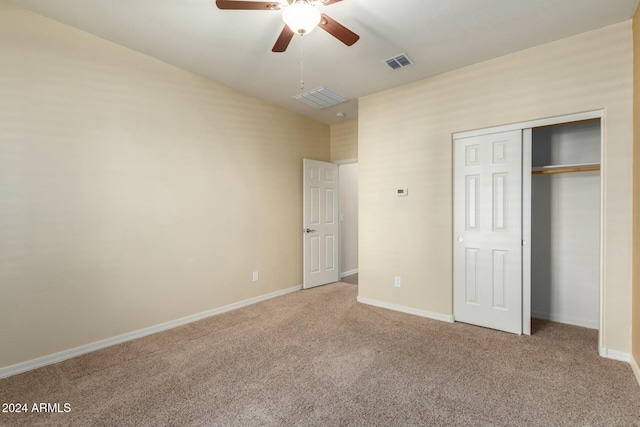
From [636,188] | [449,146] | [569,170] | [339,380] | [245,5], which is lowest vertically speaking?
[339,380]

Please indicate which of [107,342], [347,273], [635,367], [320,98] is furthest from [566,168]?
[107,342]

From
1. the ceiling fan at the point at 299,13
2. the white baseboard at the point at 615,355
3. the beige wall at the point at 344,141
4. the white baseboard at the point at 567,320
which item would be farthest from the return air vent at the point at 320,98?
the white baseboard at the point at 615,355

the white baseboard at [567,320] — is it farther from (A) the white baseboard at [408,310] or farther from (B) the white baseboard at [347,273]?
(B) the white baseboard at [347,273]

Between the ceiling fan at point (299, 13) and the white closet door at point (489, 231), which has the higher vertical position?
the ceiling fan at point (299, 13)

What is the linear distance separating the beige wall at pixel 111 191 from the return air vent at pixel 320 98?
664 millimetres

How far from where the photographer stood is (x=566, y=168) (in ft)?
10.0

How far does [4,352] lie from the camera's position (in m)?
2.25

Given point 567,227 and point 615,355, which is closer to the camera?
point 615,355

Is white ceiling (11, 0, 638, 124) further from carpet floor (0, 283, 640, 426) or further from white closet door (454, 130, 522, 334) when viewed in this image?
carpet floor (0, 283, 640, 426)

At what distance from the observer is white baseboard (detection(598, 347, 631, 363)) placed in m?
2.38

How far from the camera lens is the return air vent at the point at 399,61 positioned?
2.96 m

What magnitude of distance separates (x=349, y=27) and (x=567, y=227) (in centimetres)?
304

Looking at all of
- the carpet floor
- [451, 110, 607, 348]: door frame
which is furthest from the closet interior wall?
[451, 110, 607, 348]: door frame

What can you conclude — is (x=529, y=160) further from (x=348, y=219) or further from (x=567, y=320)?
(x=348, y=219)
